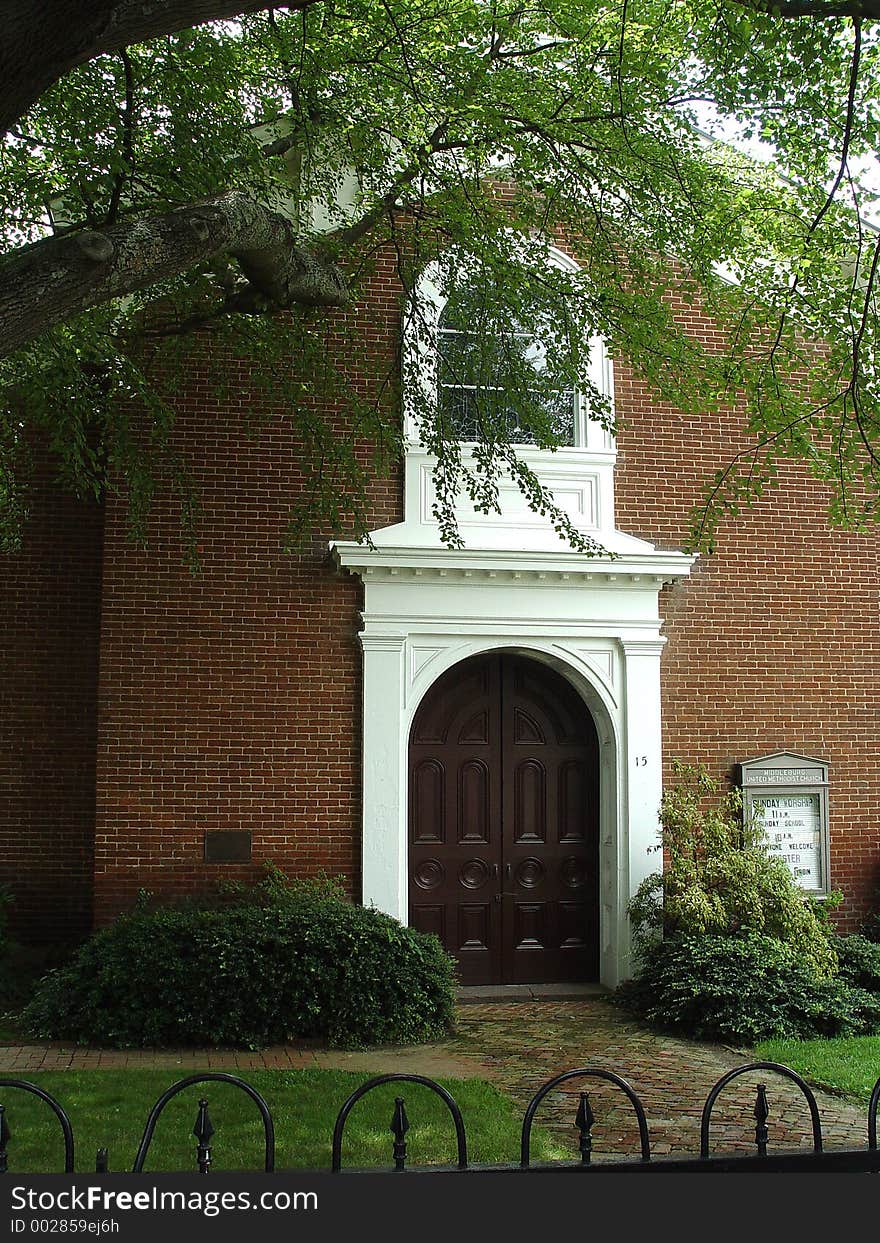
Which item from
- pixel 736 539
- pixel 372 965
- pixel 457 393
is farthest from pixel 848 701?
pixel 372 965

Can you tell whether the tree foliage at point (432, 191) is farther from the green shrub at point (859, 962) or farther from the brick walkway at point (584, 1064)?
the green shrub at point (859, 962)

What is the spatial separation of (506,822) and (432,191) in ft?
19.4

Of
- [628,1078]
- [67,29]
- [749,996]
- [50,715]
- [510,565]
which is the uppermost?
[67,29]

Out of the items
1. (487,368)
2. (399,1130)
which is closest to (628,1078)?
(399,1130)

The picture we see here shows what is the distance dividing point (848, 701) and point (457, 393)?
5013 mm

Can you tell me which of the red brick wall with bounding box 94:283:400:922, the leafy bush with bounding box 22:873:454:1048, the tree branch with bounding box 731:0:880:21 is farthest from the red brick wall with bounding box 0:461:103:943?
the tree branch with bounding box 731:0:880:21

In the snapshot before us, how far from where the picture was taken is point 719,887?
1044 centimetres

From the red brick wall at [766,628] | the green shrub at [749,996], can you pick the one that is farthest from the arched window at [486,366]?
the green shrub at [749,996]

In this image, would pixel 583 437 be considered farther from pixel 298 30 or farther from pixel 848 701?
pixel 298 30

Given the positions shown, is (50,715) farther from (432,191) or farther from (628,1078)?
(628,1078)

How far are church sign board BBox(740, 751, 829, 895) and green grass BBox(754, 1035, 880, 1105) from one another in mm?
2304

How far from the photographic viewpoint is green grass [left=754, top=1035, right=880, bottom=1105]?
7703 mm

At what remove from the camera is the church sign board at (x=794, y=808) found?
37.5ft

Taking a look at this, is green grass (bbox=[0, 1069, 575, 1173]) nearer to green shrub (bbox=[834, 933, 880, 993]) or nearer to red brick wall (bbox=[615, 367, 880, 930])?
green shrub (bbox=[834, 933, 880, 993])
